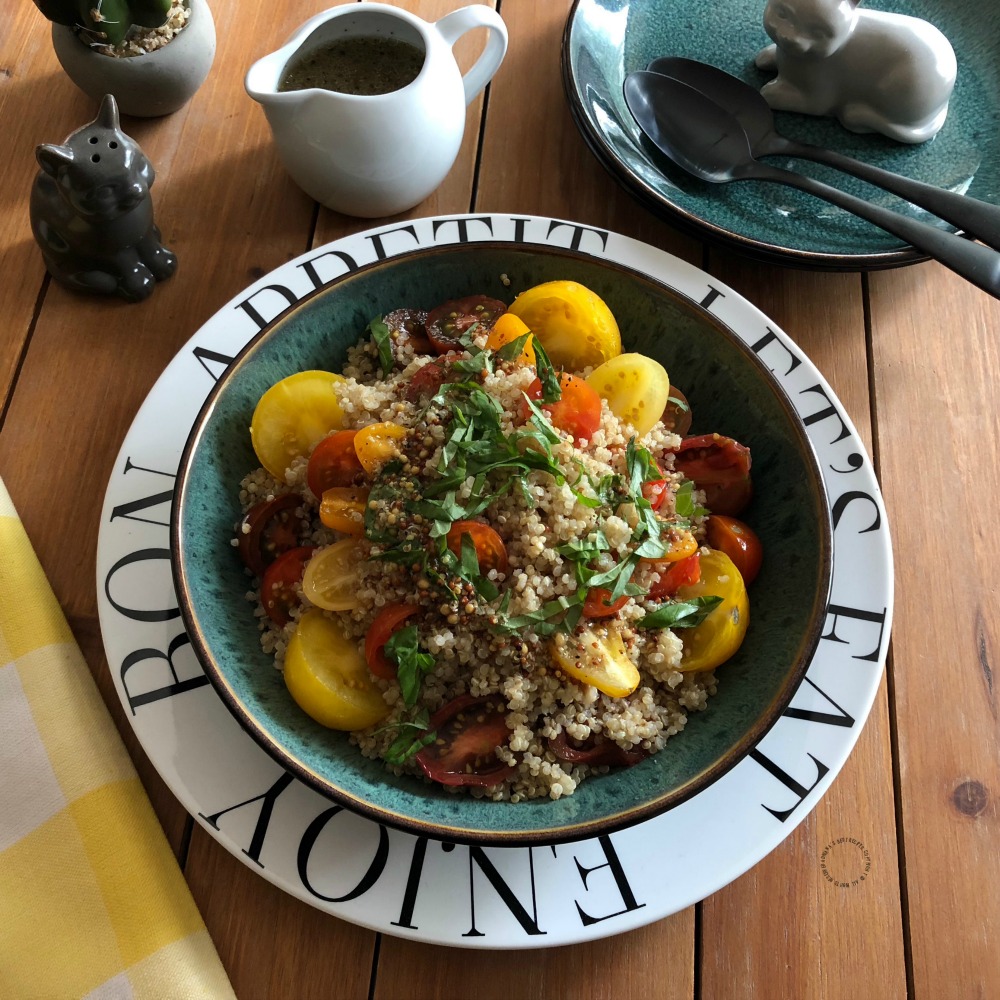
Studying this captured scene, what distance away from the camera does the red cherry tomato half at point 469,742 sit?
919mm

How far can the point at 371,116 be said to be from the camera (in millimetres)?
1229

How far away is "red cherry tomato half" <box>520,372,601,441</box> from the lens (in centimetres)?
101

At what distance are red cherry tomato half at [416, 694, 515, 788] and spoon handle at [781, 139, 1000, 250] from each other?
986 millimetres

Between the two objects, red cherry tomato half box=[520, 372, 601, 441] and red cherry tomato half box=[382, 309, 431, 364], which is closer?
red cherry tomato half box=[520, 372, 601, 441]

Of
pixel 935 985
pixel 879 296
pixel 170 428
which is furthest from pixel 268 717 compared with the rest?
pixel 879 296

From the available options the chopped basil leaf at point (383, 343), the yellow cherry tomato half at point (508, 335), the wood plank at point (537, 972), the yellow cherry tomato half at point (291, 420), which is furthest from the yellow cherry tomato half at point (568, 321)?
the wood plank at point (537, 972)

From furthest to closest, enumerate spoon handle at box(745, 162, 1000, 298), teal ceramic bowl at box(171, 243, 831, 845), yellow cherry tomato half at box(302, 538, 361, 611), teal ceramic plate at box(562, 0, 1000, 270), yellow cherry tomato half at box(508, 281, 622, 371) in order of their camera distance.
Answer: teal ceramic plate at box(562, 0, 1000, 270) < spoon handle at box(745, 162, 1000, 298) < yellow cherry tomato half at box(508, 281, 622, 371) < yellow cherry tomato half at box(302, 538, 361, 611) < teal ceramic bowl at box(171, 243, 831, 845)

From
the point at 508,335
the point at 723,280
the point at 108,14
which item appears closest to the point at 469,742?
the point at 508,335

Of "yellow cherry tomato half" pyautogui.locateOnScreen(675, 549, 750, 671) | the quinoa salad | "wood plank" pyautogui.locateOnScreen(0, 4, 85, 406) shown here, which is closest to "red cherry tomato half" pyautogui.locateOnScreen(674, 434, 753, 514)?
the quinoa salad

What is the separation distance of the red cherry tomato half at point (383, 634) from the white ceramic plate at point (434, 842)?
0.57ft

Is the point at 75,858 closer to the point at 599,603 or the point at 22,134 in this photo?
the point at 599,603

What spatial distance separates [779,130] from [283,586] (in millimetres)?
1167

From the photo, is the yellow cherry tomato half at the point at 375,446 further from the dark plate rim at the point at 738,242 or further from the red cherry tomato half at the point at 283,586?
the dark plate rim at the point at 738,242

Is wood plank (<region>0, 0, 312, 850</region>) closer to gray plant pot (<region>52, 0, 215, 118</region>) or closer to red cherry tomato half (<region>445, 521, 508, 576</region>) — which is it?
gray plant pot (<region>52, 0, 215, 118</region>)
